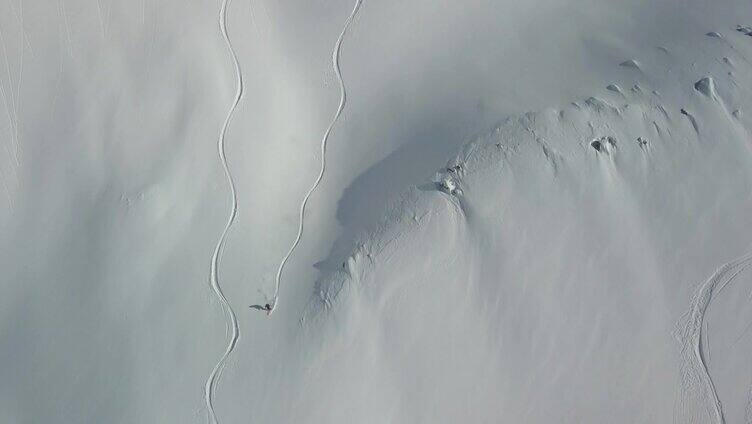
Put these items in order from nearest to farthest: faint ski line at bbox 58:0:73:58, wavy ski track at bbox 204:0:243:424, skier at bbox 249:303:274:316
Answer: wavy ski track at bbox 204:0:243:424
skier at bbox 249:303:274:316
faint ski line at bbox 58:0:73:58

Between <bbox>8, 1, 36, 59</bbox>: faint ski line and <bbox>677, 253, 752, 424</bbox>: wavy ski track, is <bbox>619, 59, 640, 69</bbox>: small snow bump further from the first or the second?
<bbox>8, 1, 36, 59</bbox>: faint ski line

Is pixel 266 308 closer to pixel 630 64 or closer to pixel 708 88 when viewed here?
pixel 630 64

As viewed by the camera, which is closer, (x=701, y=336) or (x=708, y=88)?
(x=701, y=336)

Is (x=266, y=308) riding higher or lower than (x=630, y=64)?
lower

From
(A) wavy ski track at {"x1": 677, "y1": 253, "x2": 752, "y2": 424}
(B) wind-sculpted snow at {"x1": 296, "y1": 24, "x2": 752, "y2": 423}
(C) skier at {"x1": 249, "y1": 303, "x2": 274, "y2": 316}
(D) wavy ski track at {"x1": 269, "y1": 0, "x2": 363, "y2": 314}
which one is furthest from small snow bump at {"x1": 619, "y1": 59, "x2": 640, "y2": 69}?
(C) skier at {"x1": 249, "y1": 303, "x2": 274, "y2": 316}

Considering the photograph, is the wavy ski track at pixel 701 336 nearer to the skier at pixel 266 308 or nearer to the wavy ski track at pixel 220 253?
the skier at pixel 266 308

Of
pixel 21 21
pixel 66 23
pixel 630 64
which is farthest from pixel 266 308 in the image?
pixel 630 64
